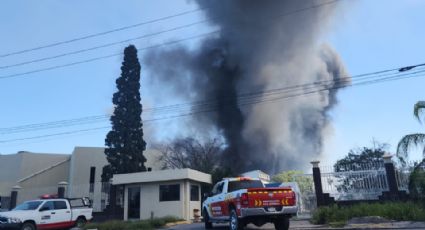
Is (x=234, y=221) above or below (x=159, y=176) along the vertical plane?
below

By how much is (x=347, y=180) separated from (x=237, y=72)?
30.5 metres

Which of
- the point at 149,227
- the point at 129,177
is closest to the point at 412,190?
the point at 149,227

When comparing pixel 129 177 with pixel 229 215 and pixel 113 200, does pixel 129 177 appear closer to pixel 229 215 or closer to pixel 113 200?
pixel 113 200

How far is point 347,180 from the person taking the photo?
741 inches

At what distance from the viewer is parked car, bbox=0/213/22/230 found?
1603 cm

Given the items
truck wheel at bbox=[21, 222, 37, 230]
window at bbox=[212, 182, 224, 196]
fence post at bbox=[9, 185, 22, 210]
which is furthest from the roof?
fence post at bbox=[9, 185, 22, 210]

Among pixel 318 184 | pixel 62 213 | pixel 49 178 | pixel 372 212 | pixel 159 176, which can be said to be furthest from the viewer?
pixel 49 178

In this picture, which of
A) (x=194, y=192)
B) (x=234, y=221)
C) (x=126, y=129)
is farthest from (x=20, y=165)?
(x=234, y=221)

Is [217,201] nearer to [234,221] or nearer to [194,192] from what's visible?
[234,221]

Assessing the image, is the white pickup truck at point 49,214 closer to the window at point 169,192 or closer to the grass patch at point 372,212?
the window at point 169,192

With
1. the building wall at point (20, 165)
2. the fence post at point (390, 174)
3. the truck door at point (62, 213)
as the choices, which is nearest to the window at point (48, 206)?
the truck door at point (62, 213)

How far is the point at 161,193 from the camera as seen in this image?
965 inches

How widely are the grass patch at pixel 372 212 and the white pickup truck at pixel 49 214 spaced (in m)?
11.6

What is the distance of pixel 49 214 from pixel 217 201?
8.60 meters
